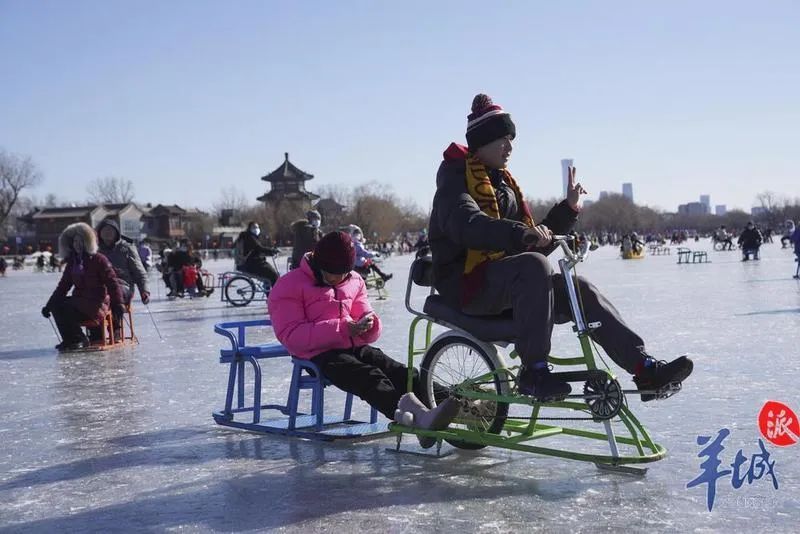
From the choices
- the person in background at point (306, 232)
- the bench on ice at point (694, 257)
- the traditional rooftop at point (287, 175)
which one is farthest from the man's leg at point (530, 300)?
the traditional rooftop at point (287, 175)

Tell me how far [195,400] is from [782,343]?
5.27 metres

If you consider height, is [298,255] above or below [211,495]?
above

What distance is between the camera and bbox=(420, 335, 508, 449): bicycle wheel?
187 inches

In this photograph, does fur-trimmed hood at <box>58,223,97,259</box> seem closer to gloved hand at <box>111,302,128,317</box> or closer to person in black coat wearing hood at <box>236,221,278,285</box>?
gloved hand at <box>111,302,128,317</box>

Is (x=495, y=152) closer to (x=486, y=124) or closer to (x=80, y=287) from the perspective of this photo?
(x=486, y=124)

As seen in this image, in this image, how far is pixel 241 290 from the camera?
59.7 feet

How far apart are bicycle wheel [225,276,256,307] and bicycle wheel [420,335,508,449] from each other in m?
13.3

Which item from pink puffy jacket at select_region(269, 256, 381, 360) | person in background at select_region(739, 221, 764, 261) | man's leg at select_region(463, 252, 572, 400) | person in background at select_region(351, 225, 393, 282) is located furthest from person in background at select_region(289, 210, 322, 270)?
person in background at select_region(739, 221, 764, 261)

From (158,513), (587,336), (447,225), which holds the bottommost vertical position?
(158,513)

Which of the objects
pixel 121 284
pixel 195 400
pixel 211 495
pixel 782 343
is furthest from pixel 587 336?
pixel 121 284

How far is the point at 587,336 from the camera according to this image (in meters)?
4.38

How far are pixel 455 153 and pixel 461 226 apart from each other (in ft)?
1.48

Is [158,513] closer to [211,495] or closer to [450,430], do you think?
[211,495]

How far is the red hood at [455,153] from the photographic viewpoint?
4.69m
